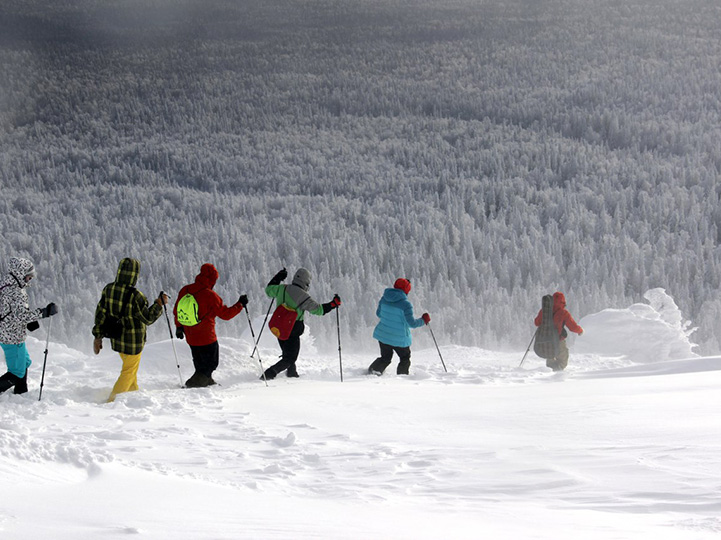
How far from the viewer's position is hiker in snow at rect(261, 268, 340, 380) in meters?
8.40

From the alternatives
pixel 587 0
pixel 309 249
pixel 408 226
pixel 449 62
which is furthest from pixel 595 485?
pixel 587 0

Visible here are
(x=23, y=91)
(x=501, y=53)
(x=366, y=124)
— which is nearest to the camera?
(x=366, y=124)

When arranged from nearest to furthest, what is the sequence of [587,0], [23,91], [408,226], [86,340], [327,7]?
1. [86,340]
2. [408,226]
3. [23,91]
4. [587,0]
5. [327,7]

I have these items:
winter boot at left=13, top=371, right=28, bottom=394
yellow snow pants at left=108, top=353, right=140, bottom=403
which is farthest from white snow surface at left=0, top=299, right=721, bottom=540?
yellow snow pants at left=108, top=353, right=140, bottom=403

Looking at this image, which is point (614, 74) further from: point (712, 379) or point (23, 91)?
point (712, 379)

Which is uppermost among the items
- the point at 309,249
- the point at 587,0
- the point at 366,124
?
the point at 587,0

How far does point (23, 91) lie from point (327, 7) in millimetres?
36876

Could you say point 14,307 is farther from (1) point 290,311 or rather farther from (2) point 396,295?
(2) point 396,295

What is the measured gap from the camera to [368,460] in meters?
4.70

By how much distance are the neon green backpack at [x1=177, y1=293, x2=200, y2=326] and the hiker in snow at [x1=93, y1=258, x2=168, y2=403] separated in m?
0.50

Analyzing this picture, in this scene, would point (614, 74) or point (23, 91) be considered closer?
point (614, 74)

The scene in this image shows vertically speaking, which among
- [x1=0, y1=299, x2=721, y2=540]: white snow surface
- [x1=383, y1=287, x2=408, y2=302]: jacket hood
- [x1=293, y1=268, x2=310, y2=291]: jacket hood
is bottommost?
[x1=0, y1=299, x2=721, y2=540]: white snow surface

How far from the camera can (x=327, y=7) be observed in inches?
3467

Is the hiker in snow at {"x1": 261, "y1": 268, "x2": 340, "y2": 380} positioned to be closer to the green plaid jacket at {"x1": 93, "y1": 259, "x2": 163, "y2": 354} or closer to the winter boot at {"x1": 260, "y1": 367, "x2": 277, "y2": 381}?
the winter boot at {"x1": 260, "y1": 367, "x2": 277, "y2": 381}
